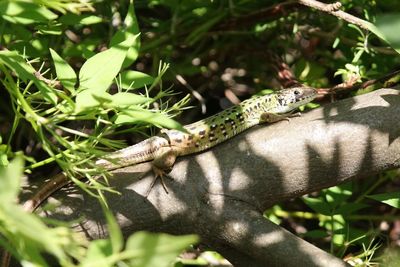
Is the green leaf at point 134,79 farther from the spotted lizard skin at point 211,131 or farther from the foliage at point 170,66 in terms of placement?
the spotted lizard skin at point 211,131

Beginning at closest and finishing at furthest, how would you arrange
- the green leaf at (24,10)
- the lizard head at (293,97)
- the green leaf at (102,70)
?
the green leaf at (24,10) → the green leaf at (102,70) → the lizard head at (293,97)

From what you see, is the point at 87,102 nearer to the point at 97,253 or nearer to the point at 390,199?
the point at 97,253

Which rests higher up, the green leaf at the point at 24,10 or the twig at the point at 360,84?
the green leaf at the point at 24,10

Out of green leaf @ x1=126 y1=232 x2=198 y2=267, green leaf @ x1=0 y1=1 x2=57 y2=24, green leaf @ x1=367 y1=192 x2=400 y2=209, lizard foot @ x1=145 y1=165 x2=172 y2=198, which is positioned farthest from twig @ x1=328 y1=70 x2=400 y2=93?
green leaf @ x1=126 y1=232 x2=198 y2=267

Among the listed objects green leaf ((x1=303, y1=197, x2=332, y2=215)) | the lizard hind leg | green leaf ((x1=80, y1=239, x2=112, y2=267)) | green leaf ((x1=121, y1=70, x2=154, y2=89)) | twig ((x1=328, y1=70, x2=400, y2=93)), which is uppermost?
green leaf ((x1=80, y1=239, x2=112, y2=267))

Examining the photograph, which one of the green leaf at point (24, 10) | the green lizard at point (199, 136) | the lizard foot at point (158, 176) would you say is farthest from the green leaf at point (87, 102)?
the lizard foot at point (158, 176)

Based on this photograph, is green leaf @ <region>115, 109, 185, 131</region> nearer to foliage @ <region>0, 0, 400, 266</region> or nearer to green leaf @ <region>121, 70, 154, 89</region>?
foliage @ <region>0, 0, 400, 266</region>
